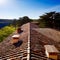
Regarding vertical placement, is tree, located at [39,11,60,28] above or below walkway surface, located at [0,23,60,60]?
above

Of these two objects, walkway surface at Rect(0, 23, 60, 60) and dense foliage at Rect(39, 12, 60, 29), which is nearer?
walkway surface at Rect(0, 23, 60, 60)

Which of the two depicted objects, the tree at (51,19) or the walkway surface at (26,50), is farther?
the tree at (51,19)

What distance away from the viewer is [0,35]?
1202 inches

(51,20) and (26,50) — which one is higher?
(51,20)

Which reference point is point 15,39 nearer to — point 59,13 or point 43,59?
point 43,59

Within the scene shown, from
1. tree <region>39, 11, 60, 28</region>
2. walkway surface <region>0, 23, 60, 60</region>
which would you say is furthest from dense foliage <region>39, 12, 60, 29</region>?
walkway surface <region>0, 23, 60, 60</region>

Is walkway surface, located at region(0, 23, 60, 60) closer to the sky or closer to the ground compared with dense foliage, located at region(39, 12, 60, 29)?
closer to the ground

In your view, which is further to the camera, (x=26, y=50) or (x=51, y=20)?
(x=51, y=20)

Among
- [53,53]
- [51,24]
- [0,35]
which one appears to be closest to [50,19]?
[51,24]

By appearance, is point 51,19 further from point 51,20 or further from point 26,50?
point 26,50

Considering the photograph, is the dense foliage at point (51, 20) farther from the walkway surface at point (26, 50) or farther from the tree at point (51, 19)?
the walkway surface at point (26, 50)

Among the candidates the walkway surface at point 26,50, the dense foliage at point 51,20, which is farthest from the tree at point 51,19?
the walkway surface at point 26,50

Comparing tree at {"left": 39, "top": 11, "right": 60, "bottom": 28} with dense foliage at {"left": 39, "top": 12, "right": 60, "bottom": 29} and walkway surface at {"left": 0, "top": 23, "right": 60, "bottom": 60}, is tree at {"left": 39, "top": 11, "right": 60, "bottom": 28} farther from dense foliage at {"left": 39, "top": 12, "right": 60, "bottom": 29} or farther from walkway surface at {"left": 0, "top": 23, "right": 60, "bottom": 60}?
walkway surface at {"left": 0, "top": 23, "right": 60, "bottom": 60}

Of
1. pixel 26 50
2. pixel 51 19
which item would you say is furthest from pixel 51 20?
pixel 26 50
